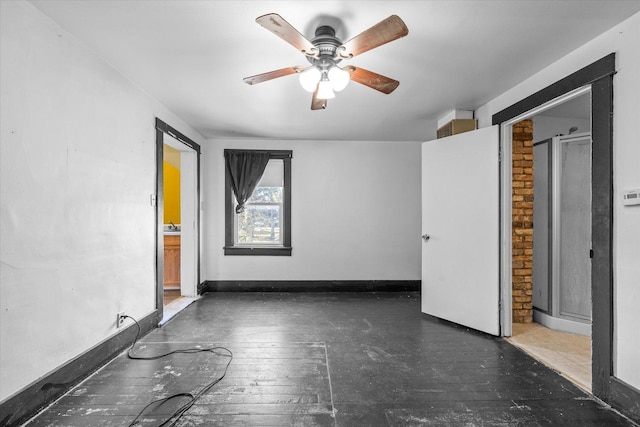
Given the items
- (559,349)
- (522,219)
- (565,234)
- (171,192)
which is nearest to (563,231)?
(565,234)

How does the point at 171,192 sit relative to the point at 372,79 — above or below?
below

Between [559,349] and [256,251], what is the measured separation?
3.93m

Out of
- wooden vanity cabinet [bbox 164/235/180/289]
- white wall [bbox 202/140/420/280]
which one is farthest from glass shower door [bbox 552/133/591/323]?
wooden vanity cabinet [bbox 164/235/180/289]

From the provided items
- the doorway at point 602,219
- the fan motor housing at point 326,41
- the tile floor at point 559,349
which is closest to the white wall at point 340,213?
the tile floor at point 559,349

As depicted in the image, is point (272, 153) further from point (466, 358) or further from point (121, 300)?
point (466, 358)

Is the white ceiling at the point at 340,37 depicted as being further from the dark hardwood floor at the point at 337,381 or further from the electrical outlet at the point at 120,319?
the dark hardwood floor at the point at 337,381

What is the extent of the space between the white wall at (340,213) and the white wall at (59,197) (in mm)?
2109

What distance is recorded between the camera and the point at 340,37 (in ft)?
7.32

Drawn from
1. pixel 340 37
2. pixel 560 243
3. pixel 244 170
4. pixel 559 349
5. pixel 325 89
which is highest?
pixel 340 37

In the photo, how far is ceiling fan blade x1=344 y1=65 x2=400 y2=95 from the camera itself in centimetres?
224

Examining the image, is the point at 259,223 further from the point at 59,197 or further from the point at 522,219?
the point at 522,219

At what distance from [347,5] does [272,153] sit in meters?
3.41

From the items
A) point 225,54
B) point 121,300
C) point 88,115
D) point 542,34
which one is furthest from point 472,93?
point 121,300

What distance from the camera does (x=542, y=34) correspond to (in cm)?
222
